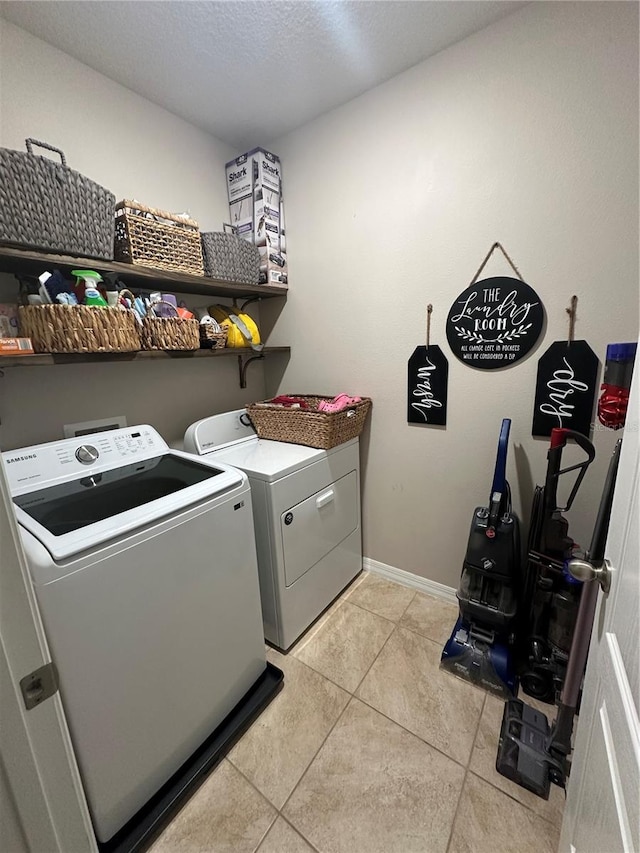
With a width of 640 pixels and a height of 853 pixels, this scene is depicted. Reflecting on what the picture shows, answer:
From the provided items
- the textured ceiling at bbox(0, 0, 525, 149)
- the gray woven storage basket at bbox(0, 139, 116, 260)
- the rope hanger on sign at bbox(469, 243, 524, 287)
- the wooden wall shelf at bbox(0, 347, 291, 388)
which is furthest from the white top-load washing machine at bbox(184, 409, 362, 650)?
the textured ceiling at bbox(0, 0, 525, 149)

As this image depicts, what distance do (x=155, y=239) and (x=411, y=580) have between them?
7.12ft

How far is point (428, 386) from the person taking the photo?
173 centimetres

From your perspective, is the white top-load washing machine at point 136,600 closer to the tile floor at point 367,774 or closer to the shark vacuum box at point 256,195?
the tile floor at point 367,774

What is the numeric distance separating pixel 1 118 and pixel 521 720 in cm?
289

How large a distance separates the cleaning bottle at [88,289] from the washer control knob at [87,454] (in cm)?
54

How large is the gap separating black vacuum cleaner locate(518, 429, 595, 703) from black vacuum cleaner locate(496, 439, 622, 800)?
0.48 ft

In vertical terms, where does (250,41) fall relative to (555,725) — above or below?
above

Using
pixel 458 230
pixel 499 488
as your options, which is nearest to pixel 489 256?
pixel 458 230

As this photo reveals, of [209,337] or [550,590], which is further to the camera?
[209,337]

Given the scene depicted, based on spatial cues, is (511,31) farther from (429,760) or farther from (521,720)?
(429,760)

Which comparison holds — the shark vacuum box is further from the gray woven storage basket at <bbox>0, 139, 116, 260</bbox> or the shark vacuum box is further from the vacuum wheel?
the vacuum wheel

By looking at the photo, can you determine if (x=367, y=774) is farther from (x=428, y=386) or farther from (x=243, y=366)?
(x=243, y=366)

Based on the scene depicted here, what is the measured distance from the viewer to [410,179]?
1.59 metres

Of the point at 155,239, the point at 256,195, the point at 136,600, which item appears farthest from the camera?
the point at 256,195
